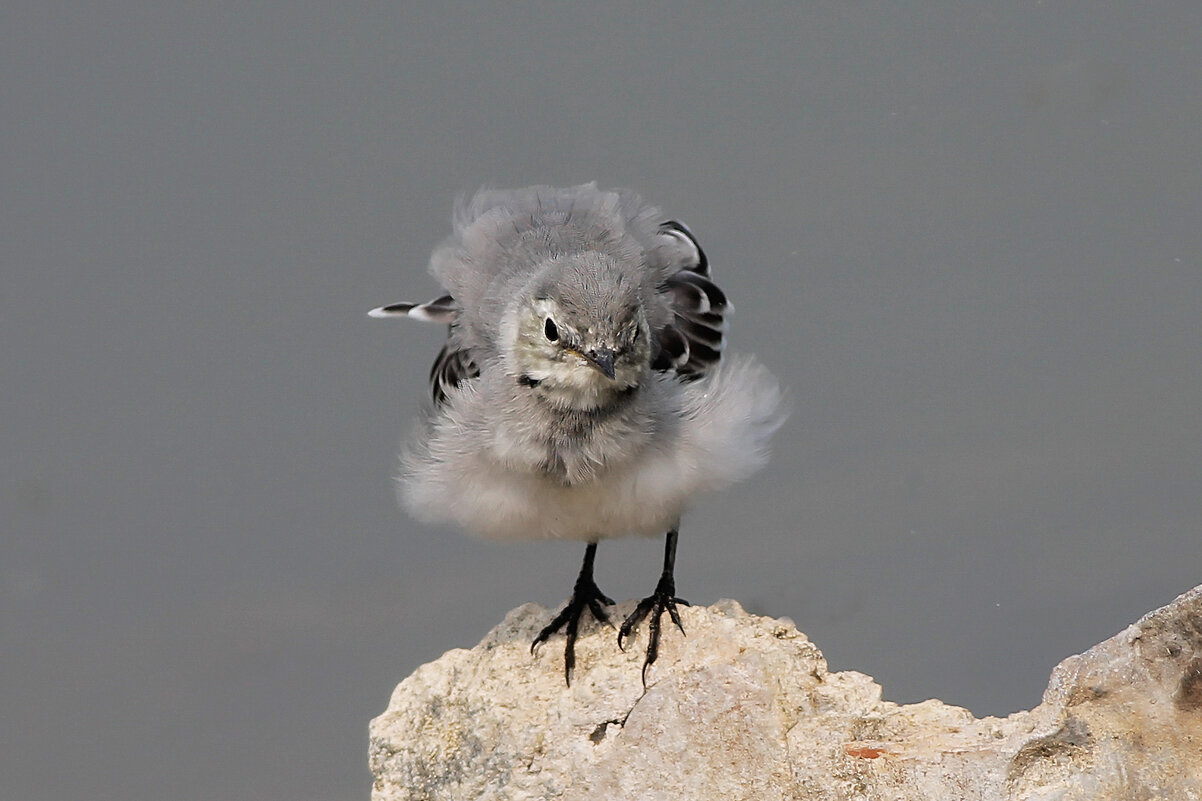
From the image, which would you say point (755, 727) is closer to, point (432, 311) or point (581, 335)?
point (581, 335)

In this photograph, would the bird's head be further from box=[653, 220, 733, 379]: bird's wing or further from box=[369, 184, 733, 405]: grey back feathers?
box=[653, 220, 733, 379]: bird's wing

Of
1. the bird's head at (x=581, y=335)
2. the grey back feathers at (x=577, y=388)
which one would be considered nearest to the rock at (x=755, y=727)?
the grey back feathers at (x=577, y=388)

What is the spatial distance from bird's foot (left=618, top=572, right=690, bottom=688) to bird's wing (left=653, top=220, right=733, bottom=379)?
1.07 metres

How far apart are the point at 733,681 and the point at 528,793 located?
3.10ft

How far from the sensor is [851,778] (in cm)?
510

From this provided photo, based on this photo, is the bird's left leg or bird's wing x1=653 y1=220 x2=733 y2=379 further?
bird's wing x1=653 y1=220 x2=733 y2=379

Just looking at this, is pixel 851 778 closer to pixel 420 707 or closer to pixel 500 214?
pixel 420 707

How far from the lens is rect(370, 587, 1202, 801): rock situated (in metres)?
4.80

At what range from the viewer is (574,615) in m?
6.26

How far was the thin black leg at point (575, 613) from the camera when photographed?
5.98 m

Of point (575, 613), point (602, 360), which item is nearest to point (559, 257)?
point (602, 360)

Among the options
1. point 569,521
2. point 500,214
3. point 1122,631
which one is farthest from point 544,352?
point 1122,631

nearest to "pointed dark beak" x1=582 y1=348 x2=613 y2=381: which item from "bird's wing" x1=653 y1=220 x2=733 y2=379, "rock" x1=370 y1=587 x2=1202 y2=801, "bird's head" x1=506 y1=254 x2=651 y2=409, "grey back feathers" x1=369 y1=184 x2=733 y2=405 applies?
"bird's head" x1=506 y1=254 x2=651 y2=409

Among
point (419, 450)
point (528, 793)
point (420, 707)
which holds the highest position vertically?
point (419, 450)
